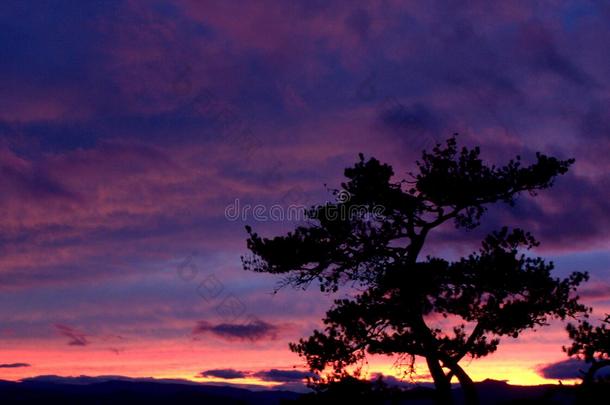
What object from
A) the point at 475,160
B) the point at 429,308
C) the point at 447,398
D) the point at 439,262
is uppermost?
the point at 475,160

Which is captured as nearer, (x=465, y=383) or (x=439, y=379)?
(x=465, y=383)

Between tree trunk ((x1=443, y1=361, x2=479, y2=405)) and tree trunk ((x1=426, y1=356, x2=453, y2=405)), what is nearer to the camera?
tree trunk ((x1=443, y1=361, x2=479, y2=405))

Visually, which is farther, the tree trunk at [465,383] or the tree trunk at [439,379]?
the tree trunk at [439,379]

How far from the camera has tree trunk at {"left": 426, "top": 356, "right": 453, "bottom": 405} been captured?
71.8ft

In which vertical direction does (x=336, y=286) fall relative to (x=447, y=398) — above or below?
above

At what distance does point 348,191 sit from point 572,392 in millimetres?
10052

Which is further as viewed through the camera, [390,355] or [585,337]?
[390,355]

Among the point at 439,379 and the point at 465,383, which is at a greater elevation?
the point at 439,379

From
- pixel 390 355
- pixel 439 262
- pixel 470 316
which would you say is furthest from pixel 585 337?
pixel 390 355

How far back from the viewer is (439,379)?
2202 centimetres

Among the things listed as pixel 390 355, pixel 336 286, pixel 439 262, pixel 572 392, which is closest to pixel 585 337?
pixel 572 392

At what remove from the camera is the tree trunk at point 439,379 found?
21.9 m

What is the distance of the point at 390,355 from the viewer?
75.4ft

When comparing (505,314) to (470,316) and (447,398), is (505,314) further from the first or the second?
(447,398)
